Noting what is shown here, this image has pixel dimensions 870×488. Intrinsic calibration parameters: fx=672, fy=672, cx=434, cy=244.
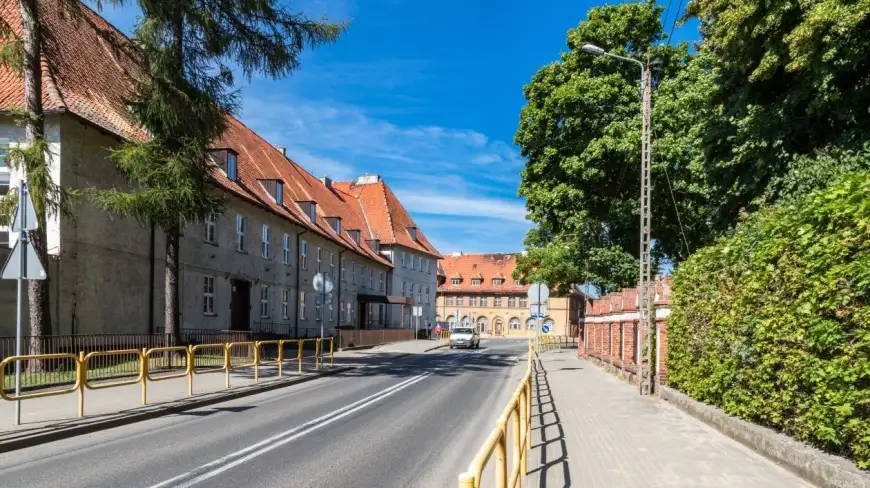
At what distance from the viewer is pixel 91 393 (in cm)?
1368

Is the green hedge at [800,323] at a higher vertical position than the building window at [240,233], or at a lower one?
lower

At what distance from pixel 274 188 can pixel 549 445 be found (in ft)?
96.2

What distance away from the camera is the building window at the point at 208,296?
2756 centimetres

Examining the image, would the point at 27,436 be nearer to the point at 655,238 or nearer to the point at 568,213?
the point at 568,213

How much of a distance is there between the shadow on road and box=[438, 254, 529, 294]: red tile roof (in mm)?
78294

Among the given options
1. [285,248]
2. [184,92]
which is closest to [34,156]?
[184,92]

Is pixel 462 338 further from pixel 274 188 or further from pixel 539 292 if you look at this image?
pixel 539 292

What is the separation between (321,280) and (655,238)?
54.2 feet

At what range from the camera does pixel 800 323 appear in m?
7.32

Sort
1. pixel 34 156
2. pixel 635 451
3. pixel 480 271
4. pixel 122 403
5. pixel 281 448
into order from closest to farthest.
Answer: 1. pixel 635 451
2. pixel 281 448
3. pixel 122 403
4. pixel 34 156
5. pixel 480 271

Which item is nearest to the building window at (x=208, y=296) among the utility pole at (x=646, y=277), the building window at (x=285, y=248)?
the building window at (x=285, y=248)

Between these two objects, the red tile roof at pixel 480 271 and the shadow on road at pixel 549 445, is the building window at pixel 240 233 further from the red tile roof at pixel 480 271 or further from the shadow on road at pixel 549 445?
the red tile roof at pixel 480 271

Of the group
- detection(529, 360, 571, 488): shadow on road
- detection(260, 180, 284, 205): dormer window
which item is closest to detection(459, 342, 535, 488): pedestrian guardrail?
detection(529, 360, 571, 488): shadow on road

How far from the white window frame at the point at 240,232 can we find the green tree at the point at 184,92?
10.5 m
